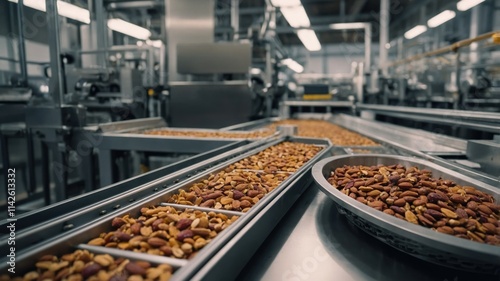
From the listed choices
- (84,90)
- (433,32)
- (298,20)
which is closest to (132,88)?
(84,90)

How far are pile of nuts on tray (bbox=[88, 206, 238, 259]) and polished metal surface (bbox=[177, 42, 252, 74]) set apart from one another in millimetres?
3038

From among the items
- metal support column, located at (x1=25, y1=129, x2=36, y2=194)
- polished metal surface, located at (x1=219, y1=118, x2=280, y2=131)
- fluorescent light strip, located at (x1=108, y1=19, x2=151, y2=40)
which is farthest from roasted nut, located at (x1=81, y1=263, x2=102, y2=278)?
fluorescent light strip, located at (x1=108, y1=19, x2=151, y2=40)

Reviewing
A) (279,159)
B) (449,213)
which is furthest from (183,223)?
(279,159)

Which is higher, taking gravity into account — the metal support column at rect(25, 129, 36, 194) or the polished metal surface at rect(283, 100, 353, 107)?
the polished metal surface at rect(283, 100, 353, 107)

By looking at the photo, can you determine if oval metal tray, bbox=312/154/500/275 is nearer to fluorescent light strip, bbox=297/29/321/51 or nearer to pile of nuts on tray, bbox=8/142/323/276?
pile of nuts on tray, bbox=8/142/323/276

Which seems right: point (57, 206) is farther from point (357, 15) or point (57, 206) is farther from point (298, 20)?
point (357, 15)

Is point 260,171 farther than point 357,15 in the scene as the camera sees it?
No

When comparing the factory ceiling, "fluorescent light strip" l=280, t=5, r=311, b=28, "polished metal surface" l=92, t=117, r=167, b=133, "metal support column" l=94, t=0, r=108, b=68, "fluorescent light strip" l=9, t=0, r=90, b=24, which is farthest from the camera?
the factory ceiling

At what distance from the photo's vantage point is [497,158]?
120 cm

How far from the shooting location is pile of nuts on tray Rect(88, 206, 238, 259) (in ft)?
2.09

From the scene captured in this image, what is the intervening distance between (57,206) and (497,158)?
154cm

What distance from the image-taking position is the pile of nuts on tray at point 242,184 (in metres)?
0.91

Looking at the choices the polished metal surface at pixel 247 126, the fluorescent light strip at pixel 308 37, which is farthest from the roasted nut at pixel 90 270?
the fluorescent light strip at pixel 308 37

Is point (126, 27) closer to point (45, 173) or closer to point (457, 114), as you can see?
point (45, 173)
